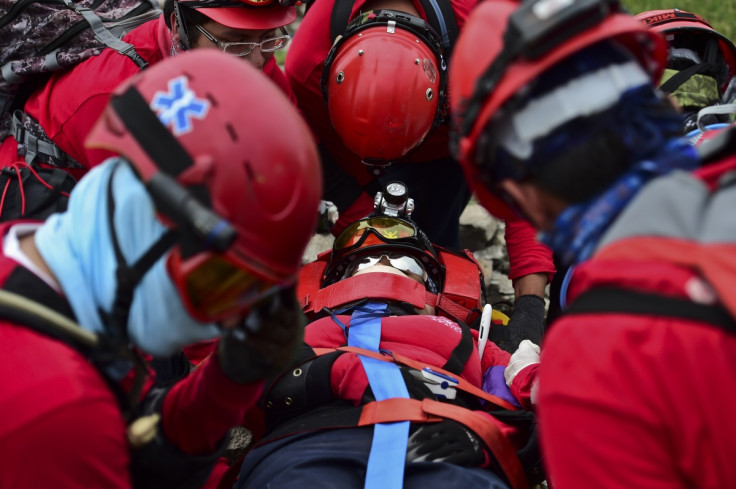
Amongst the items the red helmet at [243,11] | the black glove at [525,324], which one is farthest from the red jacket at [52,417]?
the black glove at [525,324]

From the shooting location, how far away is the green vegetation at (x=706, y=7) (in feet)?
24.5

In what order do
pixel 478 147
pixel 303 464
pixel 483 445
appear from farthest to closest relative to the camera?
pixel 483 445, pixel 303 464, pixel 478 147

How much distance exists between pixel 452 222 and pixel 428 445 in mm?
2089

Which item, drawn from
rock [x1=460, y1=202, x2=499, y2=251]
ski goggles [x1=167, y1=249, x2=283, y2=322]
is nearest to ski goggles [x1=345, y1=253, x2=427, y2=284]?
rock [x1=460, y1=202, x2=499, y2=251]

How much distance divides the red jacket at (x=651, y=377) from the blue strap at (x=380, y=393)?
1201mm

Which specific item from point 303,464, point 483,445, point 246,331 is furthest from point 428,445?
point 246,331

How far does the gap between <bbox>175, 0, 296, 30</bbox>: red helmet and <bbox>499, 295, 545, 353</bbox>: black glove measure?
1930 millimetres

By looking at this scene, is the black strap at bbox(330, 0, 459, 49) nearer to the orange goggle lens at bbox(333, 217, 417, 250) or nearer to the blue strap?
the orange goggle lens at bbox(333, 217, 417, 250)

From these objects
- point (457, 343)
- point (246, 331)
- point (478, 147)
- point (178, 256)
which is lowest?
point (457, 343)

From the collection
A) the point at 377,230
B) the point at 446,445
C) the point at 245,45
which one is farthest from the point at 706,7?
the point at 446,445

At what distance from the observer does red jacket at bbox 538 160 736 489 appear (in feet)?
4.09

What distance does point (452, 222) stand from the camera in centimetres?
452

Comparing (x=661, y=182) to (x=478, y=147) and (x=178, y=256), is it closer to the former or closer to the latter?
(x=478, y=147)

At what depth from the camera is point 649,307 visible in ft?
4.22
